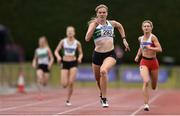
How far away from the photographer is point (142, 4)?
142 feet

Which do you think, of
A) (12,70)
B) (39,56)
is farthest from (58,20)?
(39,56)

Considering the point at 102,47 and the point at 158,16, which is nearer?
the point at 102,47

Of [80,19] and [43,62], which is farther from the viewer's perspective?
[80,19]

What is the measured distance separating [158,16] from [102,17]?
2709 cm

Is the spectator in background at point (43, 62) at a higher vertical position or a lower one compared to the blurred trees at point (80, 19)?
lower

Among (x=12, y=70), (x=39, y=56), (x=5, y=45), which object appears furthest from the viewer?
(x=5, y=45)

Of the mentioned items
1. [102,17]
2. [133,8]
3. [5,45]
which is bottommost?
[102,17]

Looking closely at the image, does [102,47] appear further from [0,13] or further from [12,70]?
[0,13]

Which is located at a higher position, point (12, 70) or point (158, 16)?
point (158, 16)

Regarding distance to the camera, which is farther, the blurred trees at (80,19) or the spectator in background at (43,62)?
the blurred trees at (80,19)

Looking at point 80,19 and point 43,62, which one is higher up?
point 80,19

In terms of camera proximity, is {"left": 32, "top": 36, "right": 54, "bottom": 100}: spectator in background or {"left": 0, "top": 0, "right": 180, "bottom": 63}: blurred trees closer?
{"left": 32, "top": 36, "right": 54, "bottom": 100}: spectator in background

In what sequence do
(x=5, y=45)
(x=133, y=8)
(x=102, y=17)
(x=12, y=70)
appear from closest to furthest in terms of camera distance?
(x=102, y=17) < (x=12, y=70) < (x=5, y=45) < (x=133, y=8)

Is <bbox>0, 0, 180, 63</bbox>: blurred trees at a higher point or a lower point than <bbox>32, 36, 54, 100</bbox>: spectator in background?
higher
